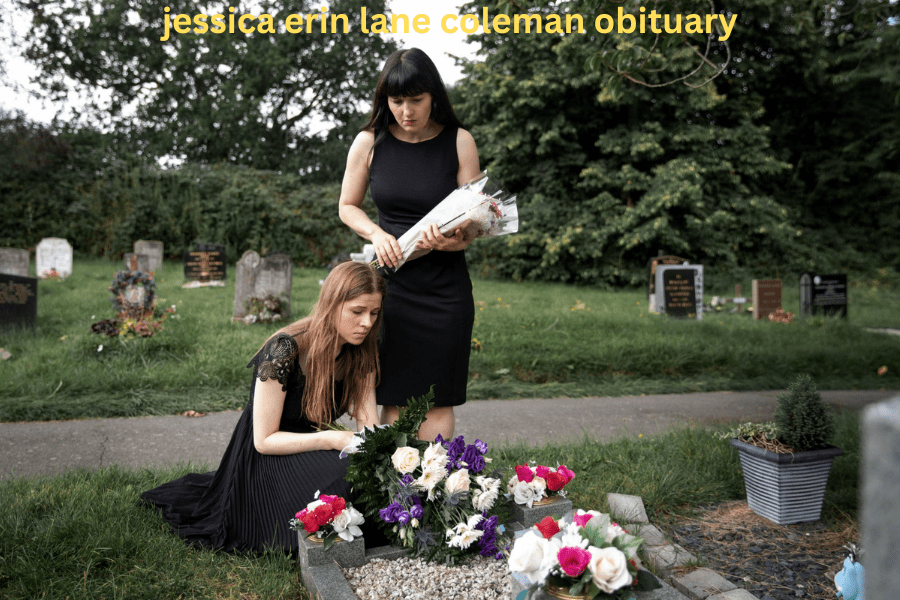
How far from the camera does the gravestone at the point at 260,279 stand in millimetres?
8086

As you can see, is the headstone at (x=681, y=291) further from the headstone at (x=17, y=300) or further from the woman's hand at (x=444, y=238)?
the headstone at (x=17, y=300)

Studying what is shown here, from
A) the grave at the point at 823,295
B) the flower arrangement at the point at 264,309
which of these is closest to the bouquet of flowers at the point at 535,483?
the flower arrangement at the point at 264,309

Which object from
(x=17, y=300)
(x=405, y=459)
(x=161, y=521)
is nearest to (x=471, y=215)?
(x=405, y=459)

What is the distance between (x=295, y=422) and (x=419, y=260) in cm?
92

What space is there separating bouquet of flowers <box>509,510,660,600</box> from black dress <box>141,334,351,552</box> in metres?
1.06

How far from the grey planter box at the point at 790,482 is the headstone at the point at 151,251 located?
43.6 ft

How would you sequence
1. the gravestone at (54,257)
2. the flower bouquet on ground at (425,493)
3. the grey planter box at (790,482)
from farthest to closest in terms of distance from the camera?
the gravestone at (54,257) < the grey planter box at (790,482) < the flower bouquet on ground at (425,493)

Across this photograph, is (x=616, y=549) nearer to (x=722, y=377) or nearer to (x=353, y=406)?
(x=353, y=406)

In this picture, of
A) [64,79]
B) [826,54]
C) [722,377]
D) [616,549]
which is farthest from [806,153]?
[64,79]

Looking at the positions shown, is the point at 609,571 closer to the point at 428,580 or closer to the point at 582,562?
the point at 582,562

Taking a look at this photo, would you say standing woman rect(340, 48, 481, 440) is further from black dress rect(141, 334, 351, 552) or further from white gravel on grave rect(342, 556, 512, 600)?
white gravel on grave rect(342, 556, 512, 600)

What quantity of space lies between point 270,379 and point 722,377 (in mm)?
5510

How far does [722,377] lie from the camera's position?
21.9 feet

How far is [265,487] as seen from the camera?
8.91ft
